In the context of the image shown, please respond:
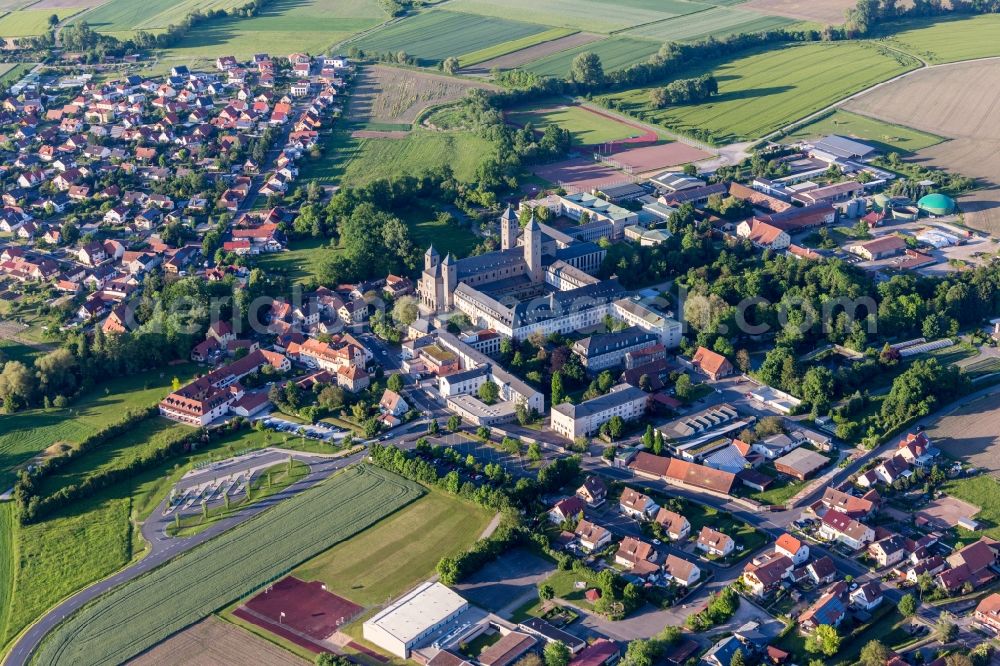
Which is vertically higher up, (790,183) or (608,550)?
(790,183)

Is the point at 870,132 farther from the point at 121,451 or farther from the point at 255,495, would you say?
the point at 121,451

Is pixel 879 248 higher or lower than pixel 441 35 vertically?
lower

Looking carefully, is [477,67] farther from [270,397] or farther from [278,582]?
[278,582]

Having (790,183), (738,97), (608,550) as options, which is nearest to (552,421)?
(608,550)

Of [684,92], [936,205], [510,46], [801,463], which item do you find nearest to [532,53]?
[510,46]

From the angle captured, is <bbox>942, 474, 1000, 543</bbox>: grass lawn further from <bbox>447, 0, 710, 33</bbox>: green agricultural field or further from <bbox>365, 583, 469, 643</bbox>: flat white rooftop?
<bbox>447, 0, 710, 33</bbox>: green agricultural field

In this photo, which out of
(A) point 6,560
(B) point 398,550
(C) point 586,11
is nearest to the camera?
(B) point 398,550
